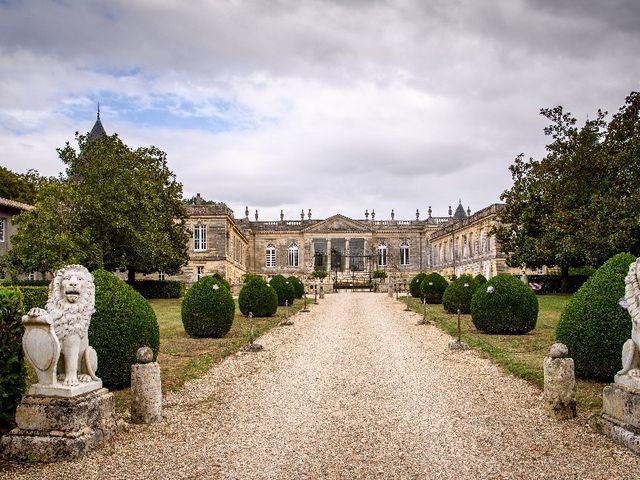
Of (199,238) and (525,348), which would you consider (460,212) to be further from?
(525,348)

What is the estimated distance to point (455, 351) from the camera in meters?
12.1

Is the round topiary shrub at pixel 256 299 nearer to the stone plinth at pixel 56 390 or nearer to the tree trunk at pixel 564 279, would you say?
the stone plinth at pixel 56 390

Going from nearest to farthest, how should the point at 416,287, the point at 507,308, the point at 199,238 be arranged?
1. the point at 507,308
2. the point at 416,287
3. the point at 199,238

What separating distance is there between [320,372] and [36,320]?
17.6 ft

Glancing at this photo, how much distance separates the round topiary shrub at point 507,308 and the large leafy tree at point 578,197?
9.36 metres

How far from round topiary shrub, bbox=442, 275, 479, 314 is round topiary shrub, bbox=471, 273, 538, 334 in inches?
199

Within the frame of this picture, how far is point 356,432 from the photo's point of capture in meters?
6.23

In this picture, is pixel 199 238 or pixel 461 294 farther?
pixel 199 238

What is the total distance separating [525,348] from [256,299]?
33.1 feet

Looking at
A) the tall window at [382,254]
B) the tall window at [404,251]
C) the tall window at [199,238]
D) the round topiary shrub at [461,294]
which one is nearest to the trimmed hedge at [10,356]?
the round topiary shrub at [461,294]

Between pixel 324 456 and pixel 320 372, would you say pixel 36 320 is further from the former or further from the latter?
Result: pixel 320 372

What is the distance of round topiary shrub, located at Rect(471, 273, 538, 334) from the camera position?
1441cm

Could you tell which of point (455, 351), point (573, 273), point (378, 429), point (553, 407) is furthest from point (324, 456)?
point (573, 273)

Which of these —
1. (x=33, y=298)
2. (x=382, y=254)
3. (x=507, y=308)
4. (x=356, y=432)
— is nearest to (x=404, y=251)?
(x=382, y=254)
